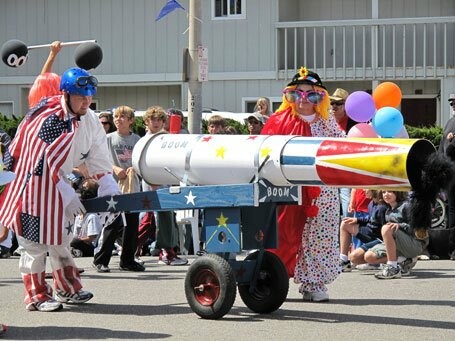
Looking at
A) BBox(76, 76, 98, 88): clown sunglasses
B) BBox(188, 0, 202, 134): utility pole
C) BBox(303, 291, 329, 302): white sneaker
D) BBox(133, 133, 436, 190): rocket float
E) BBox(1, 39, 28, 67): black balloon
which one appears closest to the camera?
BBox(133, 133, 436, 190): rocket float

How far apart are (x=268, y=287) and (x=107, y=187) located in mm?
1505

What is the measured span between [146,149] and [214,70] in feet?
54.9

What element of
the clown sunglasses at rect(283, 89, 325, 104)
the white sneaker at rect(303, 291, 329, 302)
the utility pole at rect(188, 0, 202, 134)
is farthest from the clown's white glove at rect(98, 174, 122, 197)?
the utility pole at rect(188, 0, 202, 134)

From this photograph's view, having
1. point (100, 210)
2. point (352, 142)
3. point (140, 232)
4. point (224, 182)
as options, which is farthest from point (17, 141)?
point (140, 232)

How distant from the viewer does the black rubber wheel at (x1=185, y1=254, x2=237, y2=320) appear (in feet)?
28.7

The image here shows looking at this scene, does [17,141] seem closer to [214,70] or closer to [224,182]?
[224,182]

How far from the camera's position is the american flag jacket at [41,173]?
9133 millimetres

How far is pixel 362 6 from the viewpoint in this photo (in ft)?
85.0

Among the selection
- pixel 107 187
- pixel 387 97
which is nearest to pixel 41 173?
pixel 107 187

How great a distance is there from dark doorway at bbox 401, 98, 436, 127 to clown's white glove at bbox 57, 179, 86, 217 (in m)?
17.3

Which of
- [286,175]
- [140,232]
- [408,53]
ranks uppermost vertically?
[408,53]

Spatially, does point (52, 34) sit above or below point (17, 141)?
above

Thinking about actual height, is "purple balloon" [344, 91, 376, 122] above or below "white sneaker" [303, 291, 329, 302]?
above

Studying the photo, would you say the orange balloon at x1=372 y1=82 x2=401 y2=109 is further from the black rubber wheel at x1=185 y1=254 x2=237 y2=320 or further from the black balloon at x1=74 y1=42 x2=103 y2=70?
the black rubber wheel at x1=185 y1=254 x2=237 y2=320
